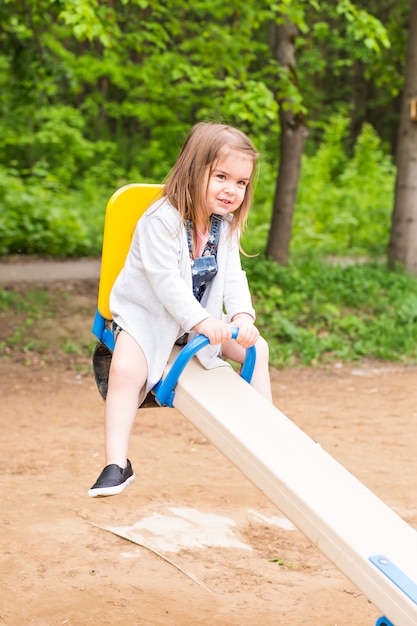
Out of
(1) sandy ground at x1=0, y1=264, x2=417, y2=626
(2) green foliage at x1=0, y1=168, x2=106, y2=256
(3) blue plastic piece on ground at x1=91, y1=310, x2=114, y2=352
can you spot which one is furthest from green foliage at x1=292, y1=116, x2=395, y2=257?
(3) blue plastic piece on ground at x1=91, y1=310, x2=114, y2=352

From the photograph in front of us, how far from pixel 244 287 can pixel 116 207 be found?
604mm

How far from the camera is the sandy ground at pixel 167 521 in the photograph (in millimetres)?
3486

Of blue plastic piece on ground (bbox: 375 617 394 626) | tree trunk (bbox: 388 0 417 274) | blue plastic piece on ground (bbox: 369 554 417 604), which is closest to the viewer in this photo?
blue plastic piece on ground (bbox: 369 554 417 604)

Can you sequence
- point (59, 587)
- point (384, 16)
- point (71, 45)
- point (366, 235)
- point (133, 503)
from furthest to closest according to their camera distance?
point (71, 45) < point (384, 16) < point (366, 235) < point (133, 503) < point (59, 587)

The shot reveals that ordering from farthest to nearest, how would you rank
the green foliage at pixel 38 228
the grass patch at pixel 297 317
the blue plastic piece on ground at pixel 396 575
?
the green foliage at pixel 38 228 → the grass patch at pixel 297 317 → the blue plastic piece on ground at pixel 396 575

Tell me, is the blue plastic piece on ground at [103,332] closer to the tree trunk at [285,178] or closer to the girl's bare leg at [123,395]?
the girl's bare leg at [123,395]

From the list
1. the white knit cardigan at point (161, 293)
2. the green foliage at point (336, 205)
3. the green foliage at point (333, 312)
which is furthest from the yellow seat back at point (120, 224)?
the green foliage at point (336, 205)

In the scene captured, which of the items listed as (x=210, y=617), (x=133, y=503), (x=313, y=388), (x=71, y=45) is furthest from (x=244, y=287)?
(x=71, y=45)

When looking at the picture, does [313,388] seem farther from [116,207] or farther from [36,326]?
[116,207]

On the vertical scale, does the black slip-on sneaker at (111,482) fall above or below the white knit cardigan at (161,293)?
below

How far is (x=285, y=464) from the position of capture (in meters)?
2.65

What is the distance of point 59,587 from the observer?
3555 millimetres

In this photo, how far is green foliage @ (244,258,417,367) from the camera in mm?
8023

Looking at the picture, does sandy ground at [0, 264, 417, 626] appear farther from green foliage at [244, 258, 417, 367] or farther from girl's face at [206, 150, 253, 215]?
girl's face at [206, 150, 253, 215]
